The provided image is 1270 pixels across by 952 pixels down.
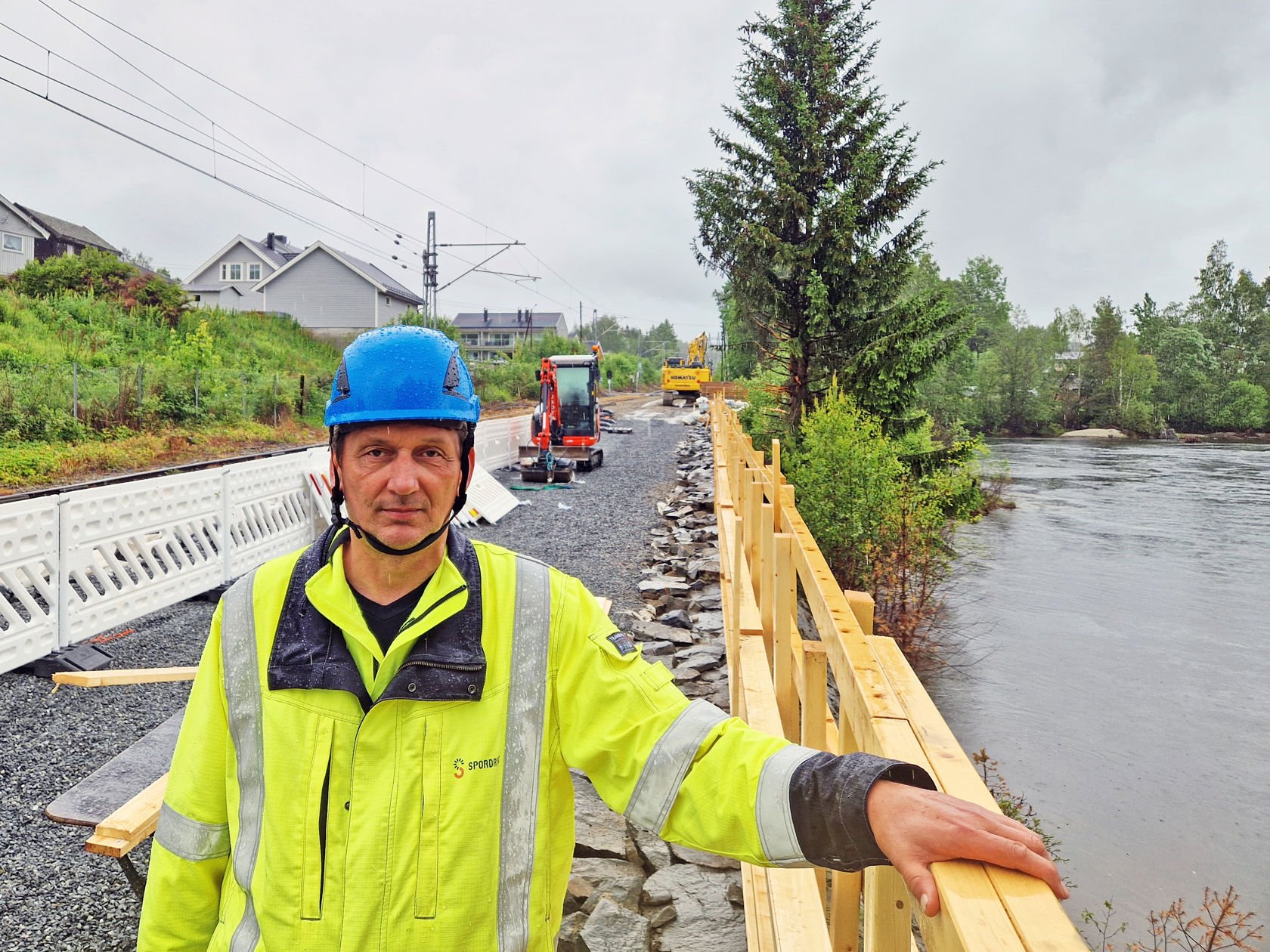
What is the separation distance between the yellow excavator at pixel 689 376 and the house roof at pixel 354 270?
16412mm

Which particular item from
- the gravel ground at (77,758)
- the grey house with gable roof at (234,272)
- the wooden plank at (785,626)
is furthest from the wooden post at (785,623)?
the grey house with gable roof at (234,272)

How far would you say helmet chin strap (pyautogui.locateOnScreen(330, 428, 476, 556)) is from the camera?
177cm

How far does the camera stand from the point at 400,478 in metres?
1.80

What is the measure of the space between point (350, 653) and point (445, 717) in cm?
23

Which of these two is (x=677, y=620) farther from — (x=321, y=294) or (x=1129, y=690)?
(x=321, y=294)

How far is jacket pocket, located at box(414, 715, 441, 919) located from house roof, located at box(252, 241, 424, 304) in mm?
49731

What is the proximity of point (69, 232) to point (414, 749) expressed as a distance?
2308 inches

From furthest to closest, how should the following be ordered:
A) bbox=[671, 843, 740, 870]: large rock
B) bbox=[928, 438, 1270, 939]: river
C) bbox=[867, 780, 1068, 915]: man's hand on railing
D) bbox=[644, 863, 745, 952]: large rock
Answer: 1. bbox=[928, 438, 1270, 939]: river
2. bbox=[671, 843, 740, 870]: large rock
3. bbox=[644, 863, 745, 952]: large rock
4. bbox=[867, 780, 1068, 915]: man's hand on railing

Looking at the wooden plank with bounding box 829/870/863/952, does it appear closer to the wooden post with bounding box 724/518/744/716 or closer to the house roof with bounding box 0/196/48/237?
the wooden post with bounding box 724/518/744/716

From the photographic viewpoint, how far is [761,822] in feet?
4.69

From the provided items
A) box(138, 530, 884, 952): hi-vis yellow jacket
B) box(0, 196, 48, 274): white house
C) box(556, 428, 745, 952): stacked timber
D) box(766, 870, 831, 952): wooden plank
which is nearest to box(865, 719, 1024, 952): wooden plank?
box(138, 530, 884, 952): hi-vis yellow jacket

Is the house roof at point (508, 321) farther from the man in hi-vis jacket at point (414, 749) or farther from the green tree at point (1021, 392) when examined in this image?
the man in hi-vis jacket at point (414, 749)

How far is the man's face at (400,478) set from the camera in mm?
→ 1771

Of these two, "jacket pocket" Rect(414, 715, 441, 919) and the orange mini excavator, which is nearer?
"jacket pocket" Rect(414, 715, 441, 919)
